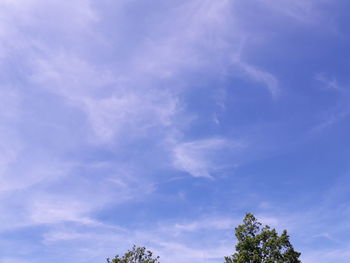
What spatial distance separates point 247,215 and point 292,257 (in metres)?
7.90

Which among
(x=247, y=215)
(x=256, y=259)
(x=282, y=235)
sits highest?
(x=247, y=215)

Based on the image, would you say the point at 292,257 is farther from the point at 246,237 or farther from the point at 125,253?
the point at 125,253

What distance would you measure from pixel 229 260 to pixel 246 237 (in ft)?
13.2

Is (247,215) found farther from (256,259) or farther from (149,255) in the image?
(149,255)

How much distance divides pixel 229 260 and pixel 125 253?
48.5ft

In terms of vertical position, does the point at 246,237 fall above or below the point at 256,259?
above

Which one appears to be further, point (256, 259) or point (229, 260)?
point (229, 260)

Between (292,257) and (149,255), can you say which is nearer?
(292,257)

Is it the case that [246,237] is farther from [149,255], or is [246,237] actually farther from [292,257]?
[149,255]

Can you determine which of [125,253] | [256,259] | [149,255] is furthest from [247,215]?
[125,253]

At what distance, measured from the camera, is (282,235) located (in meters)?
44.2

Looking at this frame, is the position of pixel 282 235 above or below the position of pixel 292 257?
above

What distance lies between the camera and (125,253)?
4638cm

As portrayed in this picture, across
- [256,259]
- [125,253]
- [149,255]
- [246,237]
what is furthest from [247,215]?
[125,253]
